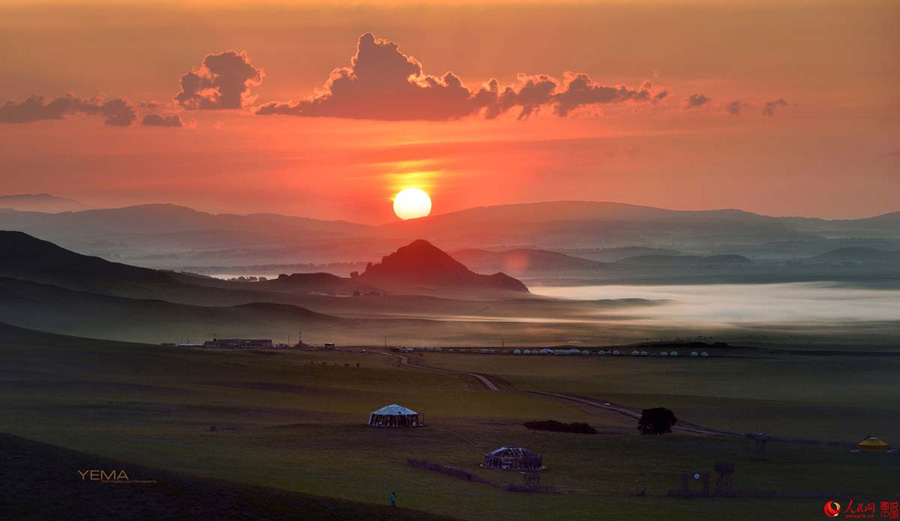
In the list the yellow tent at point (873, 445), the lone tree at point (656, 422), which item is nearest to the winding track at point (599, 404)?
the lone tree at point (656, 422)

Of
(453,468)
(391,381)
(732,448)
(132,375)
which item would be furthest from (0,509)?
(391,381)

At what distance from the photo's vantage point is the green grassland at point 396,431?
59.7 meters

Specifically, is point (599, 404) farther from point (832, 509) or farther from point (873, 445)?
point (832, 509)

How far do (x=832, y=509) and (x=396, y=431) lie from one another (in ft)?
103

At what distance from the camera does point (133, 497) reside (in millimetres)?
47969

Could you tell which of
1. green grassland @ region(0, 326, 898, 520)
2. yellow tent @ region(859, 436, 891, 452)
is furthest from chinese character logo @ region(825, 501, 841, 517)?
yellow tent @ region(859, 436, 891, 452)

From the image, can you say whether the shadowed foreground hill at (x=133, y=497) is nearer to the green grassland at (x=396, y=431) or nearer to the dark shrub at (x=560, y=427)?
the green grassland at (x=396, y=431)

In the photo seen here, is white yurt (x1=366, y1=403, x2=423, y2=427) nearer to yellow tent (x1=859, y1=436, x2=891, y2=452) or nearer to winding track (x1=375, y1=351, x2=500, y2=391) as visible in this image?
yellow tent (x1=859, y1=436, x2=891, y2=452)

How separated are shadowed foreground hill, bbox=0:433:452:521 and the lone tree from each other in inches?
1271

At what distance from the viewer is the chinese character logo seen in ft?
184

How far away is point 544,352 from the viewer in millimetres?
159250

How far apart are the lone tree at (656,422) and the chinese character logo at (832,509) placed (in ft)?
73.0

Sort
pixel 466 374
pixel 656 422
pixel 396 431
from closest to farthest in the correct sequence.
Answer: pixel 396 431 → pixel 656 422 → pixel 466 374

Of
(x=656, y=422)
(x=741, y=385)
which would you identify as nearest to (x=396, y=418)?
(x=656, y=422)
